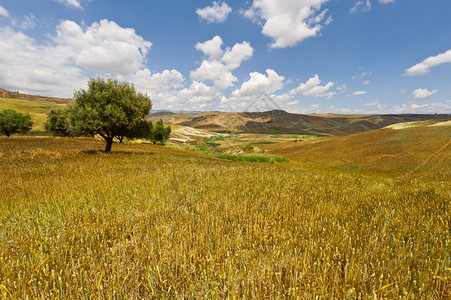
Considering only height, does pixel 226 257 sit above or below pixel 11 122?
below

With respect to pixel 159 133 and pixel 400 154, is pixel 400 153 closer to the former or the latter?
pixel 400 154

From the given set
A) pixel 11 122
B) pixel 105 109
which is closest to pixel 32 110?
pixel 11 122

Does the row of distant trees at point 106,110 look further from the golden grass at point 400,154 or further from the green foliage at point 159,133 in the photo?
the green foliage at point 159,133

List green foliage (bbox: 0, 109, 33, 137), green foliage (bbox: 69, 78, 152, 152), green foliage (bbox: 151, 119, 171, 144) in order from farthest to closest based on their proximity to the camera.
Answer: green foliage (bbox: 151, 119, 171, 144), green foliage (bbox: 0, 109, 33, 137), green foliage (bbox: 69, 78, 152, 152)

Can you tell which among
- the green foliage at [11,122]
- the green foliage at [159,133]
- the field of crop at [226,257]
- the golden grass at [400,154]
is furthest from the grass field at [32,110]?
the golden grass at [400,154]

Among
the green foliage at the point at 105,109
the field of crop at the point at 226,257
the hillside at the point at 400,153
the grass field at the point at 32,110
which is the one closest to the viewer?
the field of crop at the point at 226,257

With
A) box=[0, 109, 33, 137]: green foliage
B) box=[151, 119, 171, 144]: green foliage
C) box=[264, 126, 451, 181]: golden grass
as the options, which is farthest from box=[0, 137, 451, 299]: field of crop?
box=[0, 109, 33, 137]: green foliage

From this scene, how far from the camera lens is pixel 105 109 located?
20000mm

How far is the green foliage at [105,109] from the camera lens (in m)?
19.5

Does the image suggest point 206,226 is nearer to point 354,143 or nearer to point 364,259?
point 364,259

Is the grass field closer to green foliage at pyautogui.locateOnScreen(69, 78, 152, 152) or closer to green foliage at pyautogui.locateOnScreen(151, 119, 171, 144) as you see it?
green foliage at pyautogui.locateOnScreen(151, 119, 171, 144)

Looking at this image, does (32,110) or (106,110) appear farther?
(32,110)

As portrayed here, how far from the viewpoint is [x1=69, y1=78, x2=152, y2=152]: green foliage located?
19500 millimetres

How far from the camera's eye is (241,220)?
342 centimetres
